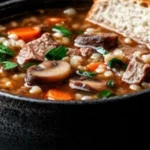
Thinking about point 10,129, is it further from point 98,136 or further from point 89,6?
point 89,6

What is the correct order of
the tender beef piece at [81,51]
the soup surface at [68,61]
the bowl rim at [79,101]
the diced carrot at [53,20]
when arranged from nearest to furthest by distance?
the bowl rim at [79,101] < the soup surface at [68,61] < the tender beef piece at [81,51] < the diced carrot at [53,20]

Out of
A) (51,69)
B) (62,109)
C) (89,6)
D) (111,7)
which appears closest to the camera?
(62,109)

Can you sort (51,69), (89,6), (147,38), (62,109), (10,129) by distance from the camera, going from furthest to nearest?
(89,6)
(147,38)
(51,69)
(10,129)
(62,109)

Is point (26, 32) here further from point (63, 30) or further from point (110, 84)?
point (110, 84)

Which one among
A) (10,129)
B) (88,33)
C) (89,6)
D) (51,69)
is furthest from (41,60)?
(89,6)

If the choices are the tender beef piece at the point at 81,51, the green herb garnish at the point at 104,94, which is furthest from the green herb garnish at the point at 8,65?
the green herb garnish at the point at 104,94

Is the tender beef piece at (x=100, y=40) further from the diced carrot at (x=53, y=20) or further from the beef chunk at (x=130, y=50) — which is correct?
the diced carrot at (x=53, y=20)
